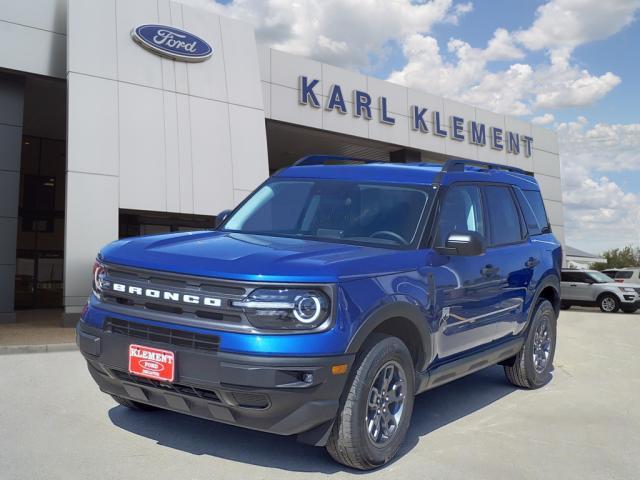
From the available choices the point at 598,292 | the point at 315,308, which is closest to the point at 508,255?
the point at 315,308

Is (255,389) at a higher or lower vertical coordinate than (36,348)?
higher

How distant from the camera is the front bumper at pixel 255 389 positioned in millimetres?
3492

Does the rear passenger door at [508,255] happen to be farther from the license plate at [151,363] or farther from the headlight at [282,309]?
the license plate at [151,363]

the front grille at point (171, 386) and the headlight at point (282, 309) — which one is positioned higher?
the headlight at point (282, 309)

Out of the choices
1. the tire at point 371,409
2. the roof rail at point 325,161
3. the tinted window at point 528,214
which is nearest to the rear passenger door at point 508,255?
the tinted window at point 528,214

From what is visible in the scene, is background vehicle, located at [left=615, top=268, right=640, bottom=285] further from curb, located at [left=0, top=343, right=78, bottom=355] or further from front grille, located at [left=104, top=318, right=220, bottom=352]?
front grille, located at [left=104, top=318, right=220, bottom=352]

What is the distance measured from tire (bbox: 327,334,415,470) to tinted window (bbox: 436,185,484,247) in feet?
3.27

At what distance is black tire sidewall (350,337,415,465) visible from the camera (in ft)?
12.5

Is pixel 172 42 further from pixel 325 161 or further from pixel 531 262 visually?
pixel 531 262

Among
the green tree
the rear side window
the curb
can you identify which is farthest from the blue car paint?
the green tree

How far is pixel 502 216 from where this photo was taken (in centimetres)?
602

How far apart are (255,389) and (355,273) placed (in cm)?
89

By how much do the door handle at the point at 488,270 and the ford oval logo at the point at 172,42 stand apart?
1143 centimetres

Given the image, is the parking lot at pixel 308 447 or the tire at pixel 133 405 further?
the tire at pixel 133 405
